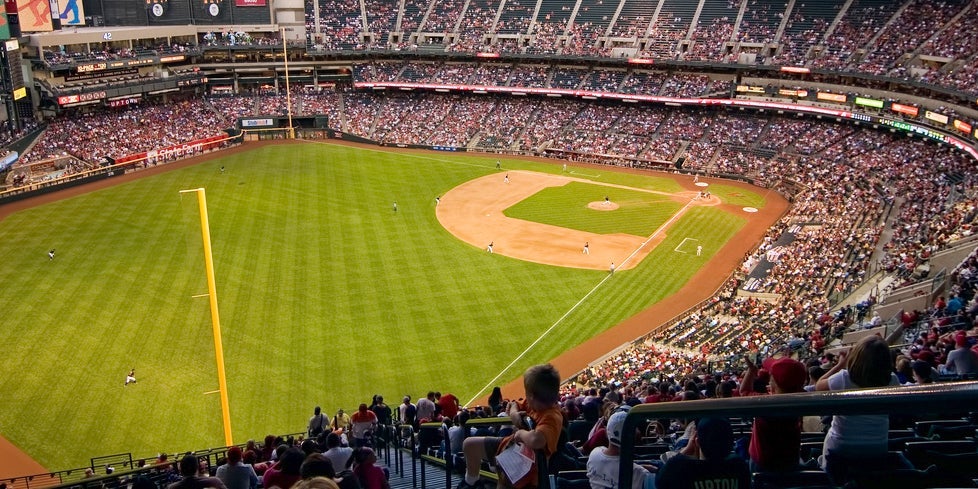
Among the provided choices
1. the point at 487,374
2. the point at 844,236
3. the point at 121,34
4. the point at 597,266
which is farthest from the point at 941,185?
the point at 121,34

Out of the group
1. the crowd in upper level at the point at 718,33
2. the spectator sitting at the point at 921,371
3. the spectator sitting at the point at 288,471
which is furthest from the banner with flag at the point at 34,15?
the spectator sitting at the point at 921,371

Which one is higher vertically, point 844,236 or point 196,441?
point 844,236

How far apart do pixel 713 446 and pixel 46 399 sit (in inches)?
1154

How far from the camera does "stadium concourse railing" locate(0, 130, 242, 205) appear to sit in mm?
52781

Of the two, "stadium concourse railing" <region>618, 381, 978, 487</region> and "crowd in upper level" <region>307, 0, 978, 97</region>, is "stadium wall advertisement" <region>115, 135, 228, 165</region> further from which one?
"stadium concourse railing" <region>618, 381, 978, 487</region>

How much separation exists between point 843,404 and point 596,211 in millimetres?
49619

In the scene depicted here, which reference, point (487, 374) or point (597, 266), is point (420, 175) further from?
point (487, 374)

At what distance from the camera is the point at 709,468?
4.55 metres

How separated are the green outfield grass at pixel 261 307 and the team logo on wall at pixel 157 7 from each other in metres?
25.7

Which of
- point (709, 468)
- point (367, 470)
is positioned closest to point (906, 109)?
point (367, 470)

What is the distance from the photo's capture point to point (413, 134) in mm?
72562

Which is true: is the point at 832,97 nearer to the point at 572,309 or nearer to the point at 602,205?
the point at 602,205

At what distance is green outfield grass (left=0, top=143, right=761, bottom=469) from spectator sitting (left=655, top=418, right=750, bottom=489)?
77.7ft

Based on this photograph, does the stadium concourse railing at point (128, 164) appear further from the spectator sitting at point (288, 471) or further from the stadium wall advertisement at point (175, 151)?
the spectator sitting at point (288, 471)
